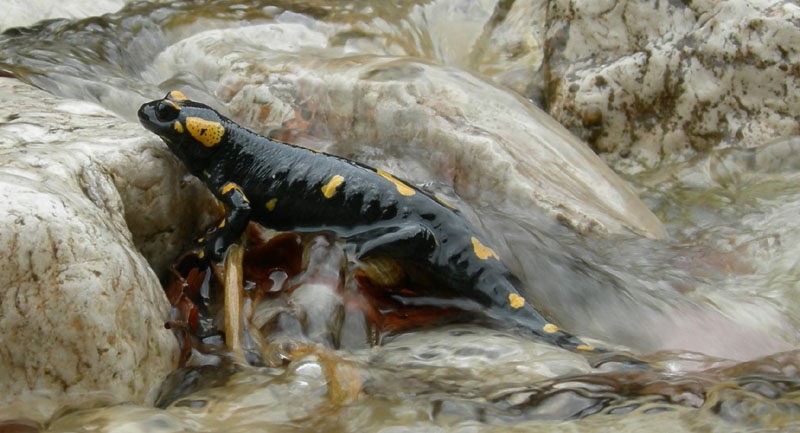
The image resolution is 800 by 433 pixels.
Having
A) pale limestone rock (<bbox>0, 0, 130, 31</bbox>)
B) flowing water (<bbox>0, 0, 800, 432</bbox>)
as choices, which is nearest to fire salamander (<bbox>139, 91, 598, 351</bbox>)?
flowing water (<bbox>0, 0, 800, 432</bbox>)

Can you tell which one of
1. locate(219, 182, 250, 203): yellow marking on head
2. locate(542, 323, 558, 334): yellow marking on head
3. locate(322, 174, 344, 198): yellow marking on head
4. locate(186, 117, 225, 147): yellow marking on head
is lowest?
locate(542, 323, 558, 334): yellow marking on head

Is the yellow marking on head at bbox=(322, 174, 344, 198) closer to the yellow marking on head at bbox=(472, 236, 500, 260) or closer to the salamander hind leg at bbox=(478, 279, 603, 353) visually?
the yellow marking on head at bbox=(472, 236, 500, 260)

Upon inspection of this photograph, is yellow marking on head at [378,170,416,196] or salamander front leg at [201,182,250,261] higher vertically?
yellow marking on head at [378,170,416,196]

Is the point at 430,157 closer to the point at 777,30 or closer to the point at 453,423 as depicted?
the point at 453,423

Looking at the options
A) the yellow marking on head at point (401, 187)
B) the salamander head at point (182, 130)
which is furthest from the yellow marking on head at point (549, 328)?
the salamander head at point (182, 130)

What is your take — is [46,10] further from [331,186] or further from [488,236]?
[488,236]

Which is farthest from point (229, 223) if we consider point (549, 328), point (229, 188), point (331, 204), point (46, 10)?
point (46, 10)

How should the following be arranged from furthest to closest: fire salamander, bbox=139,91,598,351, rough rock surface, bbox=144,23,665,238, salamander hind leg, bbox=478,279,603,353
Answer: rough rock surface, bbox=144,23,665,238 < fire salamander, bbox=139,91,598,351 < salamander hind leg, bbox=478,279,603,353
